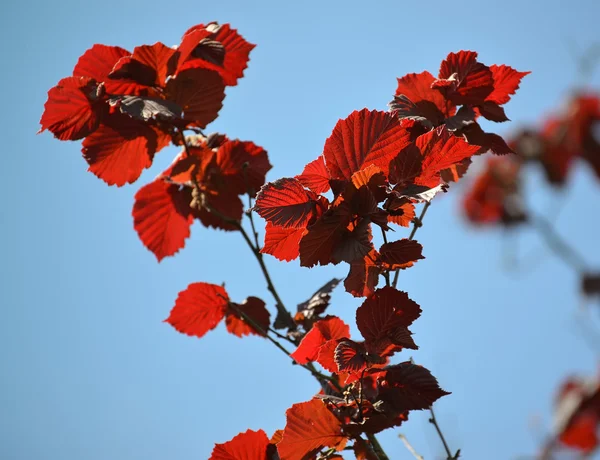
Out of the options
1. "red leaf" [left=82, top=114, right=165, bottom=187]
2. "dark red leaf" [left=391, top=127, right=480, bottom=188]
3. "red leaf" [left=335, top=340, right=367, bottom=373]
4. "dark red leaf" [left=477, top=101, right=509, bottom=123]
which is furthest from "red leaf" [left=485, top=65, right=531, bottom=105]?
"red leaf" [left=82, top=114, right=165, bottom=187]

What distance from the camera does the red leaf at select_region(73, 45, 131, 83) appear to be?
1.01 meters

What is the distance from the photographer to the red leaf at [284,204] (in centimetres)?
69

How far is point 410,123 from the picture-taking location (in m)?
0.86

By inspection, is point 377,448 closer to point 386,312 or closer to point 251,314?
point 386,312

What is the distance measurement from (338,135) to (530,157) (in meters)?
5.69

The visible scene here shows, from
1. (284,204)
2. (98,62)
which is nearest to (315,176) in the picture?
(284,204)

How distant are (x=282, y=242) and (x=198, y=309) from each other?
438 mm

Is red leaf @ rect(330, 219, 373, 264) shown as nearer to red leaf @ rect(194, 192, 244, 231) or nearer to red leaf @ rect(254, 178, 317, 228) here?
red leaf @ rect(254, 178, 317, 228)

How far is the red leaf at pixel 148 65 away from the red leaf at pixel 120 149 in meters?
0.08

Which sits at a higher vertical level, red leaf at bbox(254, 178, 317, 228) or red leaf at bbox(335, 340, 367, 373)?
red leaf at bbox(254, 178, 317, 228)

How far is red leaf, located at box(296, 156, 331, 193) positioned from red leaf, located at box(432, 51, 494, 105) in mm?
285

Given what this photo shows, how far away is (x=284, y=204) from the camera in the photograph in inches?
27.8

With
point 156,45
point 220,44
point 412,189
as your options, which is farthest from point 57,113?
point 412,189

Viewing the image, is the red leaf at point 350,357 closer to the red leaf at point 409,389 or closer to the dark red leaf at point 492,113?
the red leaf at point 409,389
